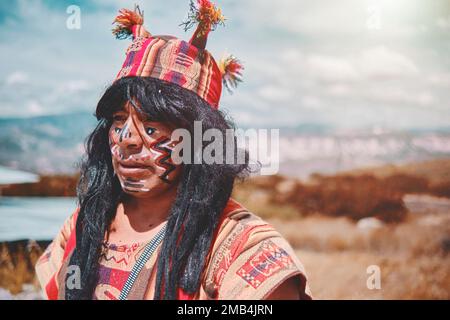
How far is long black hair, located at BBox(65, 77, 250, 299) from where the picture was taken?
2.27m

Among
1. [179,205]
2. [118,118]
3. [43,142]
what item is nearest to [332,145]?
[179,205]

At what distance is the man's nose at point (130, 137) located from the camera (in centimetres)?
235

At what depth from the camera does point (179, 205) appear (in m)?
2.36

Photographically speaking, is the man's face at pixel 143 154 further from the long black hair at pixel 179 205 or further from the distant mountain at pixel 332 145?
the distant mountain at pixel 332 145

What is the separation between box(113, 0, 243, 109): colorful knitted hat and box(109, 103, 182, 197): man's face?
18cm

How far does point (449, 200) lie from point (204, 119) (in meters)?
1.66

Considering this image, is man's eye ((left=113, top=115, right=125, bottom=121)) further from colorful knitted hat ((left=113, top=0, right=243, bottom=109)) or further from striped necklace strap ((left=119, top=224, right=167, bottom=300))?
striped necklace strap ((left=119, top=224, right=167, bottom=300))

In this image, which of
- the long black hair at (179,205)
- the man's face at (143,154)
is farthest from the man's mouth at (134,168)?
the long black hair at (179,205)

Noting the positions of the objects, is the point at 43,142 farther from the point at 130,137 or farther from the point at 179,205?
the point at 179,205

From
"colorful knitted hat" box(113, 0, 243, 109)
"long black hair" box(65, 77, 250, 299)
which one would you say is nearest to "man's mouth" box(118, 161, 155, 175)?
"long black hair" box(65, 77, 250, 299)

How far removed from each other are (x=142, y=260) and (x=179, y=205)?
277 millimetres
